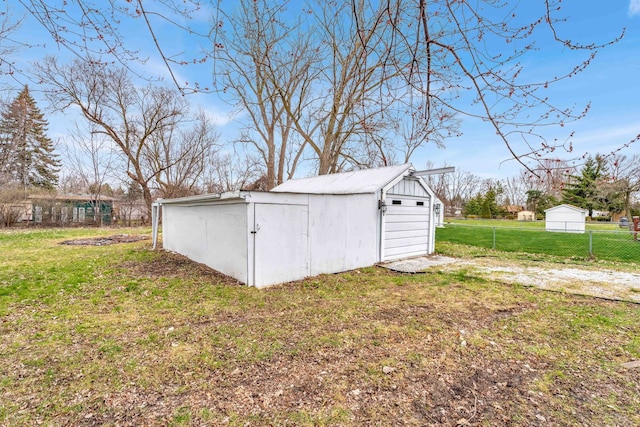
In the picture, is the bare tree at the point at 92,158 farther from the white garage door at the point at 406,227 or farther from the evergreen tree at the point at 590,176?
the evergreen tree at the point at 590,176

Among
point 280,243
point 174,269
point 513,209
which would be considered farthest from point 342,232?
point 513,209

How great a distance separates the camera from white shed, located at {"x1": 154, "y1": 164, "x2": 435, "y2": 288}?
5.54 meters

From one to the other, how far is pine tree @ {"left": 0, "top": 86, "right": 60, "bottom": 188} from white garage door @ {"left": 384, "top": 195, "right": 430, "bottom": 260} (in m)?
14.0

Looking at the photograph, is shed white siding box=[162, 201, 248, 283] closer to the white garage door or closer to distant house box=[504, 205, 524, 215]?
the white garage door

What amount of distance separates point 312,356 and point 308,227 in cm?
348

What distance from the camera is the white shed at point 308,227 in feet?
18.2

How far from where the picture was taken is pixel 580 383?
2498 mm

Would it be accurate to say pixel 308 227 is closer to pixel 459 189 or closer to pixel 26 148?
pixel 26 148

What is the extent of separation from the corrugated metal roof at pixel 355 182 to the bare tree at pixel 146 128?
10.7 metres

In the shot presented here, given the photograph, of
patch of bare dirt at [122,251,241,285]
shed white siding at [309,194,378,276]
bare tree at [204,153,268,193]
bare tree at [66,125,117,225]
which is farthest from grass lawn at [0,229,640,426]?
bare tree at [204,153,268,193]

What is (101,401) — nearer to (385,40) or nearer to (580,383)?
(385,40)

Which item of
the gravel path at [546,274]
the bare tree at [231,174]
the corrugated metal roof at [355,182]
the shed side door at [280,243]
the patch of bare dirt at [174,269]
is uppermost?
the bare tree at [231,174]

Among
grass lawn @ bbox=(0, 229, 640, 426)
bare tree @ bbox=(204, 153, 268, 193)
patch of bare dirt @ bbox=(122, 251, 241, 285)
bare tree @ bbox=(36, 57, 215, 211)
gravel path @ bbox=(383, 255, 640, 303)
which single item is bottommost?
grass lawn @ bbox=(0, 229, 640, 426)

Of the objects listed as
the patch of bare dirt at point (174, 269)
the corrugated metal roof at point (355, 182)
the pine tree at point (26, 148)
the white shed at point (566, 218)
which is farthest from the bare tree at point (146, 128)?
the white shed at point (566, 218)
